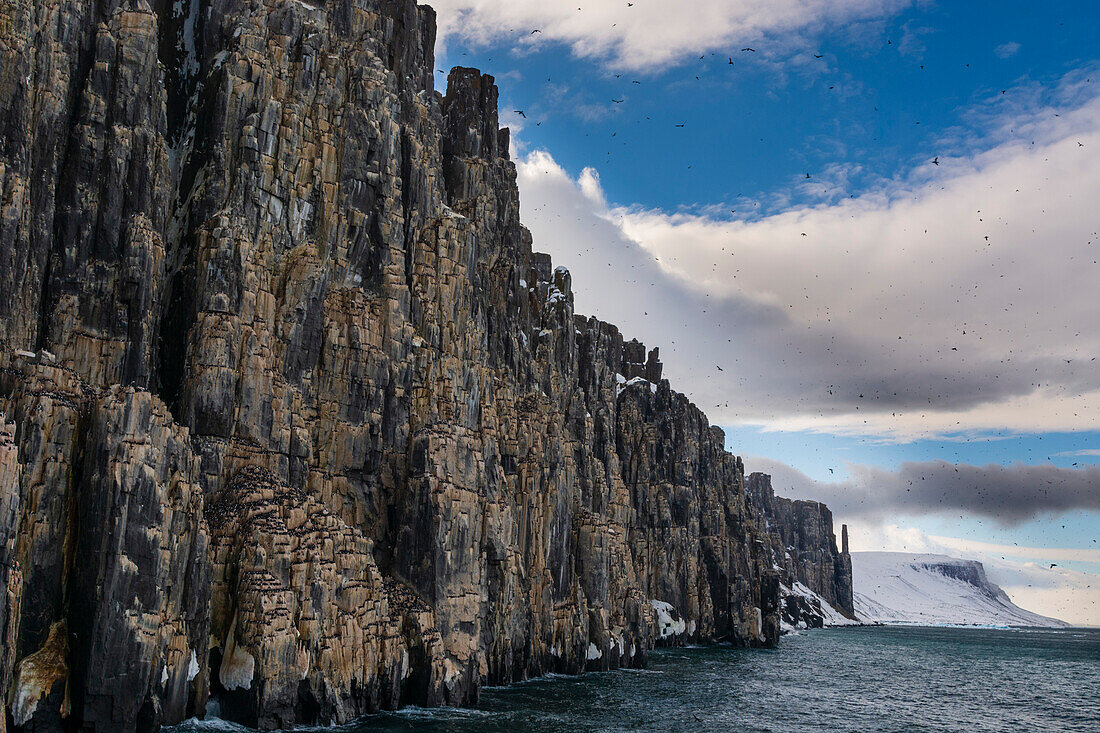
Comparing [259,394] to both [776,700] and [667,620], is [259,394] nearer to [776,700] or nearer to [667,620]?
[776,700]

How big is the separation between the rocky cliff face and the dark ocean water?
556 cm

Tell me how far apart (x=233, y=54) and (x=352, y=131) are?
1203cm

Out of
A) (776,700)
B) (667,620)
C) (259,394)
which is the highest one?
(259,394)

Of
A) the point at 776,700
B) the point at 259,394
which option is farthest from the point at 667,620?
the point at 259,394

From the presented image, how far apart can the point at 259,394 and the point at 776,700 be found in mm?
61303

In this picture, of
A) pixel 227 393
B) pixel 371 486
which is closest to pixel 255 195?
pixel 227 393

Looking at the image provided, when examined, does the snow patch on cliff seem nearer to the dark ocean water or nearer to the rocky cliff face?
the dark ocean water

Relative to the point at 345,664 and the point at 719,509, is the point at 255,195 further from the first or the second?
the point at 719,509

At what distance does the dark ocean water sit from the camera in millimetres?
65688

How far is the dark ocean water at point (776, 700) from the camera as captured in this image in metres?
65.7

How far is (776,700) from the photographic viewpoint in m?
89.2

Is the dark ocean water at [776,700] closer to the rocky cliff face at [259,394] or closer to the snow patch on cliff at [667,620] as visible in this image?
the rocky cliff face at [259,394]

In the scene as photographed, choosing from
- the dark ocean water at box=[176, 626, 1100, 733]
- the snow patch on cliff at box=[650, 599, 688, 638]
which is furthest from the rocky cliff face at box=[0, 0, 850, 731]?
the snow patch on cliff at box=[650, 599, 688, 638]

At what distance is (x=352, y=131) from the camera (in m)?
79.6
